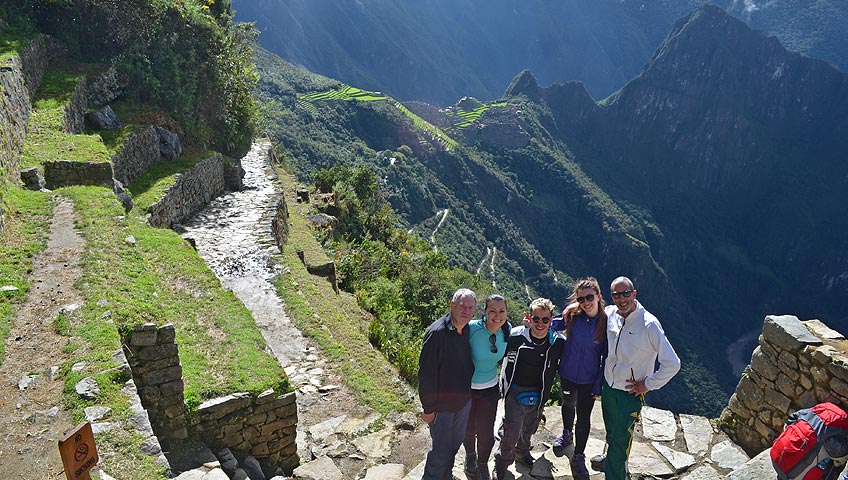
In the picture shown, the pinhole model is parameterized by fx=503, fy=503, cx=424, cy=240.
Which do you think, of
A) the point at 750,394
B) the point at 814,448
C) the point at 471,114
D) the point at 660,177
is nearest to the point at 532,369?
the point at 814,448

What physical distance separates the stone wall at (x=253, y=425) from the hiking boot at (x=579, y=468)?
292cm

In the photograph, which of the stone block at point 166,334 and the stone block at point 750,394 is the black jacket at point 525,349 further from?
the stone block at point 166,334

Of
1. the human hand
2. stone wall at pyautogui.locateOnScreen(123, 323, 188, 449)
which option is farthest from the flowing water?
the human hand

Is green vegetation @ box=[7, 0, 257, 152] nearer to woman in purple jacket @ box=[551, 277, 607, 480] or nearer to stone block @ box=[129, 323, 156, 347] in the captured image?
stone block @ box=[129, 323, 156, 347]

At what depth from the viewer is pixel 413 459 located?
18.3 ft

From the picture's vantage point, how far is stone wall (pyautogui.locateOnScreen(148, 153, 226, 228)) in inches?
420

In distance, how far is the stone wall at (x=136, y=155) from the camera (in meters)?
10.7

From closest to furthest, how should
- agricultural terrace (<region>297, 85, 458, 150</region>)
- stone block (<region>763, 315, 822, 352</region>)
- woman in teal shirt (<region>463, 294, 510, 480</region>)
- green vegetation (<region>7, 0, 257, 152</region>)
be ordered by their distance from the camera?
woman in teal shirt (<region>463, 294, 510, 480</region>) → stone block (<region>763, 315, 822, 352</region>) → green vegetation (<region>7, 0, 257, 152</region>) → agricultural terrace (<region>297, 85, 458, 150</region>)

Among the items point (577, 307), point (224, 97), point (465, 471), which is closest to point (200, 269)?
point (465, 471)

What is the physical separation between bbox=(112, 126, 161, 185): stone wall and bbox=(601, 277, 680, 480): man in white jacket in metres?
10.2

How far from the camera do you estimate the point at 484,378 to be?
440 cm

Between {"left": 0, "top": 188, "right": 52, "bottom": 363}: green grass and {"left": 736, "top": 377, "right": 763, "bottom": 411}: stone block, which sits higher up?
{"left": 0, "top": 188, "right": 52, "bottom": 363}: green grass

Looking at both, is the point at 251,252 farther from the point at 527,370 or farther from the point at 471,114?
the point at 471,114

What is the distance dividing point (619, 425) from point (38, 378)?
16.3ft
